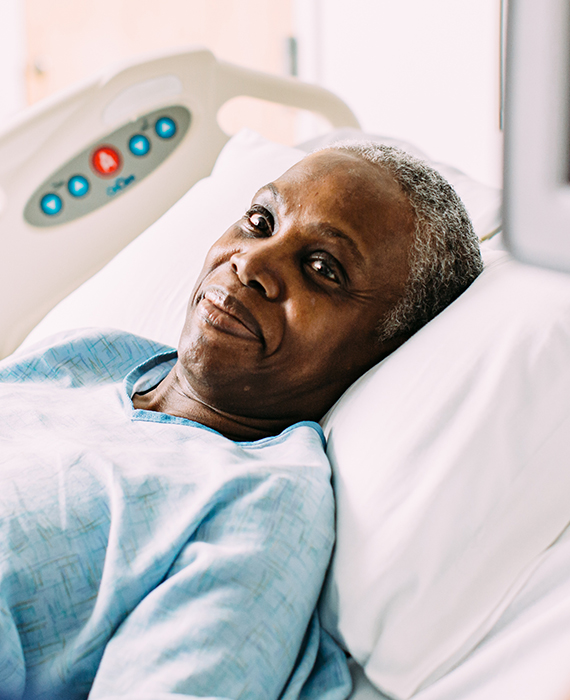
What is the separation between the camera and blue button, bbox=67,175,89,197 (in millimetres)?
1553

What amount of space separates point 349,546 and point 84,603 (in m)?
0.27

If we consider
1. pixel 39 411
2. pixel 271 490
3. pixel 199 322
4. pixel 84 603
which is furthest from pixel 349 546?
pixel 39 411

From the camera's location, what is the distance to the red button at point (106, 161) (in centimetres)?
156

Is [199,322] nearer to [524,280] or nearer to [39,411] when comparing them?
[39,411]

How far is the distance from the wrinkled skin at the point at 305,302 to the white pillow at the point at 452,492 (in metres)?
0.14

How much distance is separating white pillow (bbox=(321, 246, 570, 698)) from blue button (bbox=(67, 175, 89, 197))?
1.02m

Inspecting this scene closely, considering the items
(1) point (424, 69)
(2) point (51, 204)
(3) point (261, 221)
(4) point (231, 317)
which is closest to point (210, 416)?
(4) point (231, 317)

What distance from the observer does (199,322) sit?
0.95 m

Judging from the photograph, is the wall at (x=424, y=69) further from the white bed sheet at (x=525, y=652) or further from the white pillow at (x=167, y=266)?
the white bed sheet at (x=525, y=652)

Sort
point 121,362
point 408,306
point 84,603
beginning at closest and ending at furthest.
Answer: point 84,603
point 408,306
point 121,362

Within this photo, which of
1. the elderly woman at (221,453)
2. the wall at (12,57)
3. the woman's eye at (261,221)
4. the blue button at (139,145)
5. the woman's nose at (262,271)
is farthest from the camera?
the wall at (12,57)

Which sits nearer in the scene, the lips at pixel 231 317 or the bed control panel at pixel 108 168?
the lips at pixel 231 317

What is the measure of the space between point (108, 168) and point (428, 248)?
3.00 ft

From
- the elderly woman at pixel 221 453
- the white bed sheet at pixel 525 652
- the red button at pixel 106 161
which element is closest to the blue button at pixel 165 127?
the red button at pixel 106 161
